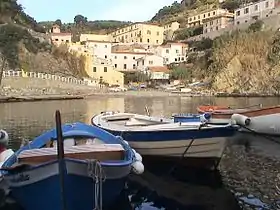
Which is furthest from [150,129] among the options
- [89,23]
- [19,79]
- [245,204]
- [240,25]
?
[89,23]

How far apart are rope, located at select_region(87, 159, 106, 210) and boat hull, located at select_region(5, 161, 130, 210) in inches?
2.8

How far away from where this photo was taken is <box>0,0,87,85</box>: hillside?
74244mm

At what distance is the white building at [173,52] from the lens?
362 feet

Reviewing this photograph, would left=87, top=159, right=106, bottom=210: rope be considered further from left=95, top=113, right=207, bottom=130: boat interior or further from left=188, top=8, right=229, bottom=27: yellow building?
left=188, top=8, right=229, bottom=27: yellow building

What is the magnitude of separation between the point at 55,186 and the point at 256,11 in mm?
93045

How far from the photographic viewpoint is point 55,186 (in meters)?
7.98

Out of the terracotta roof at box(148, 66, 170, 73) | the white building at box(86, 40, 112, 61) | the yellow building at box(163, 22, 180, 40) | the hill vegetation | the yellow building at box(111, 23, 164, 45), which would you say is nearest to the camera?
the hill vegetation

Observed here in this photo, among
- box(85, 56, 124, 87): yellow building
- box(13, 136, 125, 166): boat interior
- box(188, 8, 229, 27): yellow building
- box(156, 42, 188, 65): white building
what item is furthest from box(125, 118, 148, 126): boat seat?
box(188, 8, 229, 27): yellow building

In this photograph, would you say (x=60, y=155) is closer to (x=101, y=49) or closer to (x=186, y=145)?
(x=186, y=145)

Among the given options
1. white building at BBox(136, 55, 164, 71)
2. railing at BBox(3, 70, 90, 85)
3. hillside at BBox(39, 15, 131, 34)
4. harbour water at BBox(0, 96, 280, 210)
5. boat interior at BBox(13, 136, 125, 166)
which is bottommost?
harbour water at BBox(0, 96, 280, 210)

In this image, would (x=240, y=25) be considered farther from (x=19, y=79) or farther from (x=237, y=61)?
Answer: (x=19, y=79)

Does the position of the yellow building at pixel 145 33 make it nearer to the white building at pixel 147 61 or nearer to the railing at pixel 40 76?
the white building at pixel 147 61

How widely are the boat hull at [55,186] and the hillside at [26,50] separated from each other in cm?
6305

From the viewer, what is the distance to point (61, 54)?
298ft
